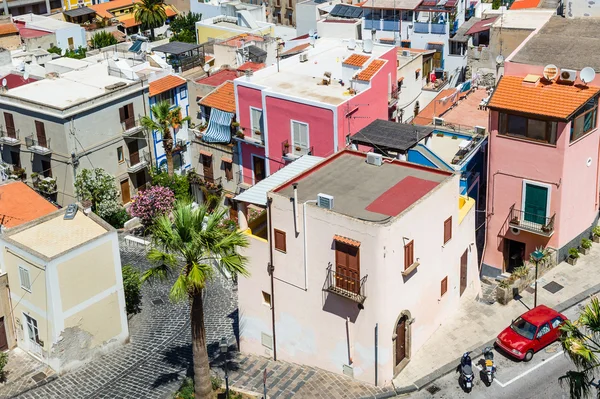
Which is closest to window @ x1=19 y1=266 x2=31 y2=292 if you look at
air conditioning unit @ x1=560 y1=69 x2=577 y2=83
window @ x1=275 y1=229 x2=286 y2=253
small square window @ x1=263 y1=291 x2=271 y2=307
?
small square window @ x1=263 y1=291 x2=271 y2=307

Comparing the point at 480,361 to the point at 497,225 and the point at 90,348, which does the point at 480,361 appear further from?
the point at 90,348

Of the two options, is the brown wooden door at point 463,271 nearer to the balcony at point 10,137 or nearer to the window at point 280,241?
the window at point 280,241

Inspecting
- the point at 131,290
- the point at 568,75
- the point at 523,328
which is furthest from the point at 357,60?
the point at 523,328

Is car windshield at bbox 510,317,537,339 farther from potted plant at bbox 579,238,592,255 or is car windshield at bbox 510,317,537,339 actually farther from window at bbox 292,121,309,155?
window at bbox 292,121,309,155

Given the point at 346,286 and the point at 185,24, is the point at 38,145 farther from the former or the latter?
the point at 185,24

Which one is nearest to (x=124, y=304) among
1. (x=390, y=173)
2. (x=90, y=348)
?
(x=90, y=348)
